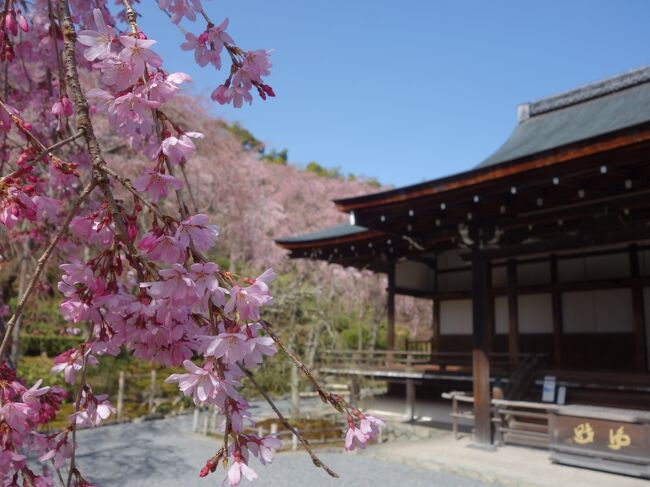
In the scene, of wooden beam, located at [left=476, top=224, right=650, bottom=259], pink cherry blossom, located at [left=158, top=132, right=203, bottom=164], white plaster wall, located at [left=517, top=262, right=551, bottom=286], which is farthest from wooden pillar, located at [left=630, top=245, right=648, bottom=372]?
pink cherry blossom, located at [left=158, top=132, right=203, bottom=164]

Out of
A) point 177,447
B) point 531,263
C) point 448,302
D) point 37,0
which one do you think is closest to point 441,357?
point 448,302

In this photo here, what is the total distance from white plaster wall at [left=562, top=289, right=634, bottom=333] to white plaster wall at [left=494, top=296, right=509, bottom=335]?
107 cm

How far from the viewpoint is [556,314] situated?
903 centimetres

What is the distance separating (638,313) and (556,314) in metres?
1.25

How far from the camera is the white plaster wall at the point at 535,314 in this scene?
30.4 feet

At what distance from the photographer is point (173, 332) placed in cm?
117

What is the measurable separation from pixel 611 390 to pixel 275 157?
108 feet

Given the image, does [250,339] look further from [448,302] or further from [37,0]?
[448,302]

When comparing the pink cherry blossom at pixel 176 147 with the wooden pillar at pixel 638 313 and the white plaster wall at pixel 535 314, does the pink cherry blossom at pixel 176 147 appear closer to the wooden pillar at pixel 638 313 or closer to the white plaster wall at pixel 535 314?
the wooden pillar at pixel 638 313

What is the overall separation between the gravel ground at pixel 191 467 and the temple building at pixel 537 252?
5.61 feet

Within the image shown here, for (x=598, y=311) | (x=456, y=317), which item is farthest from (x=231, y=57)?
(x=456, y=317)

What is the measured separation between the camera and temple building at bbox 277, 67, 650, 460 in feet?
20.1

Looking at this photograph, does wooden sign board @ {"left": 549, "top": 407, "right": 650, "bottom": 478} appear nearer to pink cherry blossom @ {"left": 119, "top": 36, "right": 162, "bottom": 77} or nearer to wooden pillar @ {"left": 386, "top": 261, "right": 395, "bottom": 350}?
wooden pillar @ {"left": 386, "top": 261, "right": 395, "bottom": 350}

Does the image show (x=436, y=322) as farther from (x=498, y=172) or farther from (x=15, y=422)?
(x=15, y=422)
